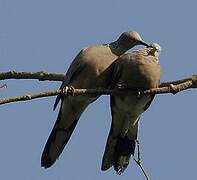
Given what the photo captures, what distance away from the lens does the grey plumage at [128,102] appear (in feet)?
20.9

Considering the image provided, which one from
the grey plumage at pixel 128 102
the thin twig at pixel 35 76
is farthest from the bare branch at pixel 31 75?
the grey plumage at pixel 128 102

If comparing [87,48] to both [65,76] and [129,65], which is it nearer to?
[65,76]

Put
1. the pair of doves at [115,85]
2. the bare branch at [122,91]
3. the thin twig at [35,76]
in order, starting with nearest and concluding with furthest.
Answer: the bare branch at [122,91], the thin twig at [35,76], the pair of doves at [115,85]

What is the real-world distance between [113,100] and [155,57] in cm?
65

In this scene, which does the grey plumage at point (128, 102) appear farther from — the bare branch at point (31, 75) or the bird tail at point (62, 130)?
the bare branch at point (31, 75)

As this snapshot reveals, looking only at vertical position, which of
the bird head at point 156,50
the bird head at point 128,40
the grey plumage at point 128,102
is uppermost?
the bird head at point 128,40

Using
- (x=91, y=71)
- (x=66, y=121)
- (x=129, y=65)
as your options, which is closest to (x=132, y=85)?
(x=129, y=65)

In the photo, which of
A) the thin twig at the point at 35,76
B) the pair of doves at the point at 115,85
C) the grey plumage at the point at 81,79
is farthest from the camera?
the grey plumage at the point at 81,79

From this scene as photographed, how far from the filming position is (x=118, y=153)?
714cm

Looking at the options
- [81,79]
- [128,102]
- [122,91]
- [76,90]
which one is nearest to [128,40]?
[81,79]

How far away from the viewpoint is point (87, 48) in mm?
7219

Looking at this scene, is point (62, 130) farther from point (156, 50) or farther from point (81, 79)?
point (156, 50)

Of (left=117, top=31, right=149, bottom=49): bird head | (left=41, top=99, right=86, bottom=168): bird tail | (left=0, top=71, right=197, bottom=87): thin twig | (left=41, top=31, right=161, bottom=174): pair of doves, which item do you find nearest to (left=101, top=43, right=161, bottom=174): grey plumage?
(left=41, top=31, right=161, bottom=174): pair of doves

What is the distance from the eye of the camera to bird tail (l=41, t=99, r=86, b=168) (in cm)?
709
